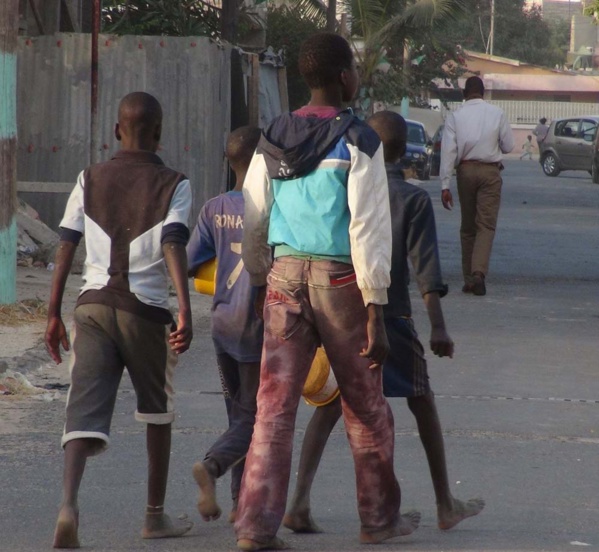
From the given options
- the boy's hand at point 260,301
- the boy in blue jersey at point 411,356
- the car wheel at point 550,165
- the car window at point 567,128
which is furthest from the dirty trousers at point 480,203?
the car wheel at point 550,165

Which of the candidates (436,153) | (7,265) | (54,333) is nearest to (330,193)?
(54,333)

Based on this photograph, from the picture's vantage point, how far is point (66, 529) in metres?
4.54

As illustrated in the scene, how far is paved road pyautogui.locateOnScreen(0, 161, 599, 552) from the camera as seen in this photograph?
490cm

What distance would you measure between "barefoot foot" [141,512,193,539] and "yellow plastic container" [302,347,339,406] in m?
0.67

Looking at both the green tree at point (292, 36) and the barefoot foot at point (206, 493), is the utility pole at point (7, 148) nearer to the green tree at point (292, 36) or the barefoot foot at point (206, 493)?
the barefoot foot at point (206, 493)

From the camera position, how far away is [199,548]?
470cm

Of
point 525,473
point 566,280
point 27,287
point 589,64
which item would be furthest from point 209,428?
point 589,64

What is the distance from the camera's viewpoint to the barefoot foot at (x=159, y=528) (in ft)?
15.7

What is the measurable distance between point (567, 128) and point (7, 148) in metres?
33.7

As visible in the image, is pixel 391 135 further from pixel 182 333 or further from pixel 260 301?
pixel 182 333

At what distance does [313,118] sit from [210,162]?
10098mm

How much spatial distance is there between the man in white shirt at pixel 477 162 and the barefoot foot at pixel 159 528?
7.71 metres

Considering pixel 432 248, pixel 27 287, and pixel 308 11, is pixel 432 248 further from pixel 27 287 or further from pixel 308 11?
pixel 308 11

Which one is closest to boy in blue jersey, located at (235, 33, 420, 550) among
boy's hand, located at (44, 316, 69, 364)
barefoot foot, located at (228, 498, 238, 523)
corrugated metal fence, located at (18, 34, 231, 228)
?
barefoot foot, located at (228, 498, 238, 523)
